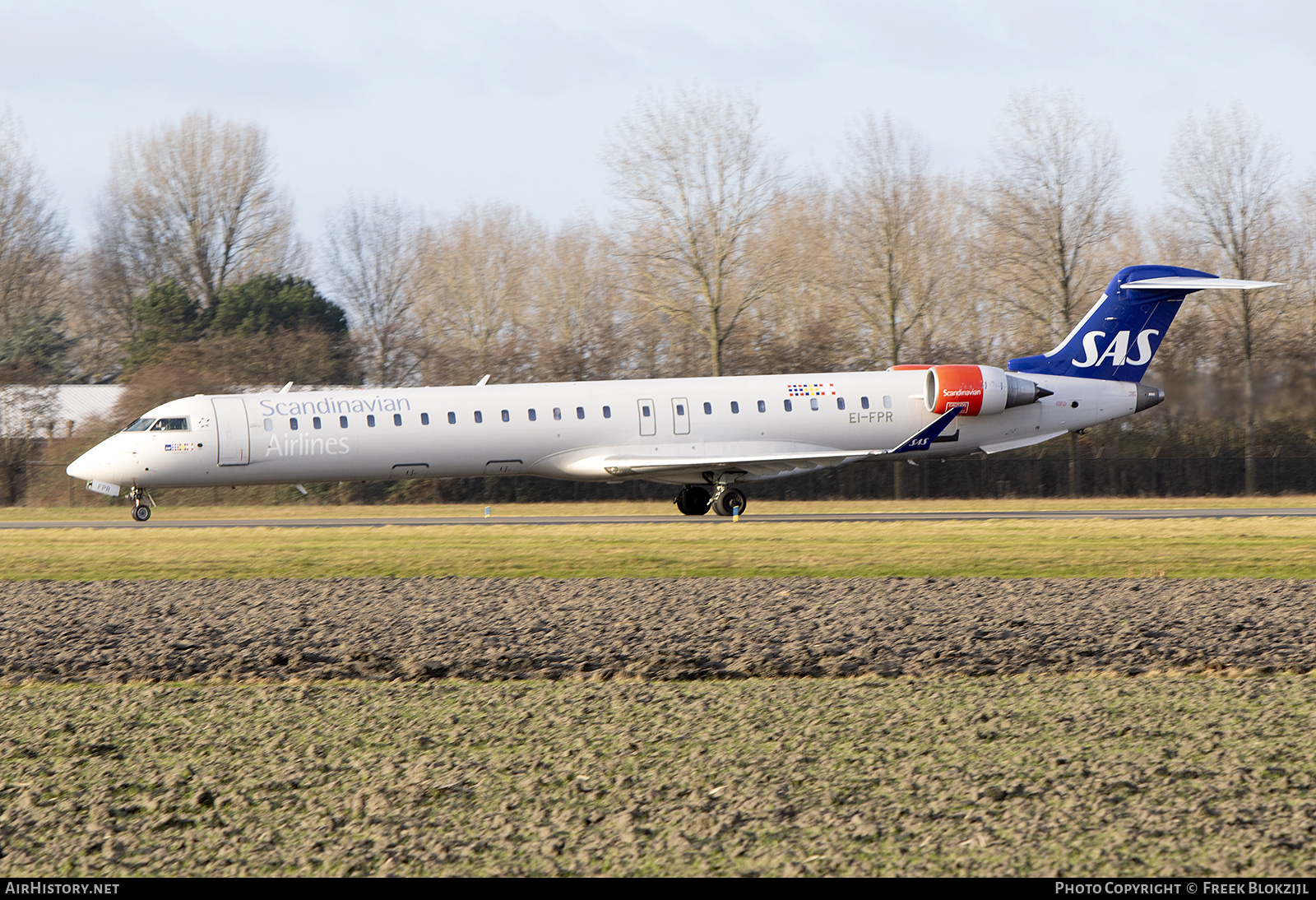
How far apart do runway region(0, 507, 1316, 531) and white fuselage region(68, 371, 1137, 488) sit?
117 cm

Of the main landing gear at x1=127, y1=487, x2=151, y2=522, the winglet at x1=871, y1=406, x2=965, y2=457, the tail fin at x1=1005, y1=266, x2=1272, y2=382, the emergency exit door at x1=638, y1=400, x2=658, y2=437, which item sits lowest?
the main landing gear at x1=127, y1=487, x2=151, y2=522

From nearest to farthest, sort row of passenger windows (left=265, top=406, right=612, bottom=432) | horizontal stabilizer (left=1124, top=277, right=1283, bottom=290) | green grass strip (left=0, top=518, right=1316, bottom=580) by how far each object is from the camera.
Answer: green grass strip (left=0, top=518, right=1316, bottom=580) < row of passenger windows (left=265, top=406, right=612, bottom=432) < horizontal stabilizer (left=1124, top=277, right=1283, bottom=290)

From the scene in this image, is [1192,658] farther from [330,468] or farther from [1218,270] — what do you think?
[1218,270]

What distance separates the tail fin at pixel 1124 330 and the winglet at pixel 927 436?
3087 mm

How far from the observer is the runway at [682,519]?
91.8 feet

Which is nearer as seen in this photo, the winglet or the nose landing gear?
the winglet

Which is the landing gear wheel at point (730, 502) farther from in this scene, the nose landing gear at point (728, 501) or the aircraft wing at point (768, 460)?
the aircraft wing at point (768, 460)

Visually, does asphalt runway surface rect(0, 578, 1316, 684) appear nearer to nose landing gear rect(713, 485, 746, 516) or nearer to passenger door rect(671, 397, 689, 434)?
passenger door rect(671, 397, 689, 434)

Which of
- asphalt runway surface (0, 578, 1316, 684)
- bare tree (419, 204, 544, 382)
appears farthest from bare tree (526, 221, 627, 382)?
asphalt runway surface (0, 578, 1316, 684)

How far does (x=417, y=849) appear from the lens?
227 inches

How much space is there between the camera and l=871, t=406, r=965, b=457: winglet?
93.6ft

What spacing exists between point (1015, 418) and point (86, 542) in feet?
63.8

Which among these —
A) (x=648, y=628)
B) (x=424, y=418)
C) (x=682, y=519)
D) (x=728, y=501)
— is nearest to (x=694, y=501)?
(x=728, y=501)

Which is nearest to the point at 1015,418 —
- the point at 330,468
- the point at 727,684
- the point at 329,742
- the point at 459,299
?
the point at 330,468
